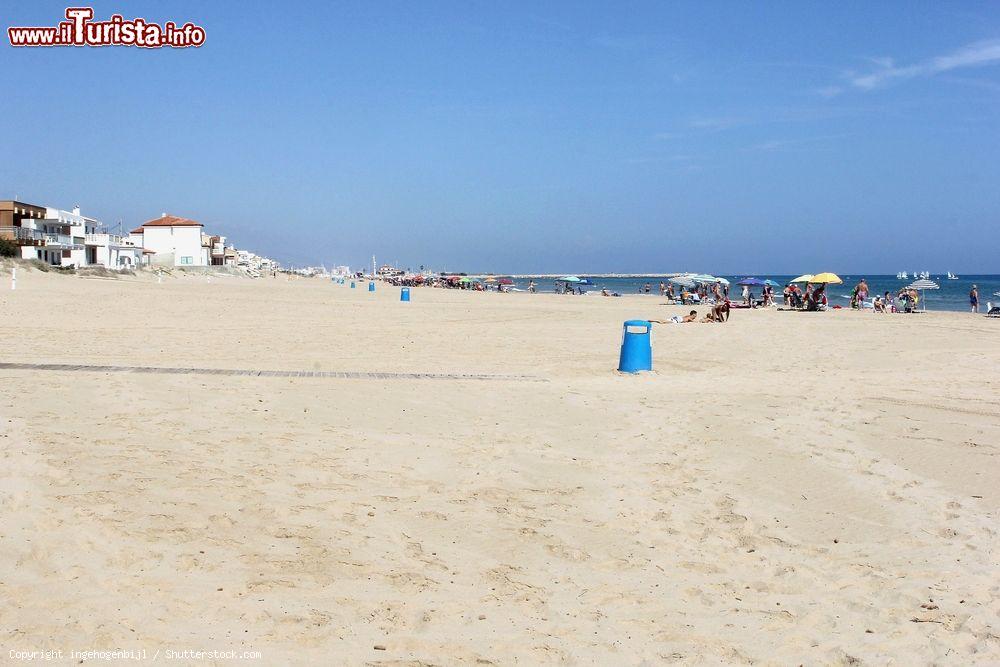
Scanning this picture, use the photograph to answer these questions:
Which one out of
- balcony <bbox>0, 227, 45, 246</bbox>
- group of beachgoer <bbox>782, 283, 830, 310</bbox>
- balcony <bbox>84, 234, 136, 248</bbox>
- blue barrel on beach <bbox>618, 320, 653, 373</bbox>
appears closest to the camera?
blue barrel on beach <bbox>618, 320, 653, 373</bbox>

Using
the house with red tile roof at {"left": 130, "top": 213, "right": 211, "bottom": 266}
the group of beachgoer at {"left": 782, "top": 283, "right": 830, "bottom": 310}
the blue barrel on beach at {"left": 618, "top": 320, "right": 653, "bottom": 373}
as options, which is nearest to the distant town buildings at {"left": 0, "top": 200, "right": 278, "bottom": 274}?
the house with red tile roof at {"left": 130, "top": 213, "right": 211, "bottom": 266}

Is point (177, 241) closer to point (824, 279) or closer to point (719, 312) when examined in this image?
point (824, 279)

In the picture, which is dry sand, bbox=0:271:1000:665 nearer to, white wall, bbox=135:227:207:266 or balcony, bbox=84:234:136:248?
balcony, bbox=84:234:136:248

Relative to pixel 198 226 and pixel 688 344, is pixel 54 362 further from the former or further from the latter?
pixel 198 226

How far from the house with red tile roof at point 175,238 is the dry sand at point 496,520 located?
87863 mm

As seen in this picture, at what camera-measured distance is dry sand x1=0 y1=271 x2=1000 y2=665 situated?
367cm

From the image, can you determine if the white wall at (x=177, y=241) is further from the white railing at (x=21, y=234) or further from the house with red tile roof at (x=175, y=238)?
the white railing at (x=21, y=234)

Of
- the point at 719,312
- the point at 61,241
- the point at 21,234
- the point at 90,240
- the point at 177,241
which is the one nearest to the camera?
the point at 719,312

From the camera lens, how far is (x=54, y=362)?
33.8 ft

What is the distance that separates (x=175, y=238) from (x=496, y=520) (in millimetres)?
96318

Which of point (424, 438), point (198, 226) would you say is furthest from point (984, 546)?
point (198, 226)

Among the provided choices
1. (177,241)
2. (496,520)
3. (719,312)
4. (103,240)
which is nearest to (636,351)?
(496,520)

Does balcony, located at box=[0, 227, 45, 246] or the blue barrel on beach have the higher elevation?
balcony, located at box=[0, 227, 45, 246]

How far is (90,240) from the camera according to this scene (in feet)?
226
